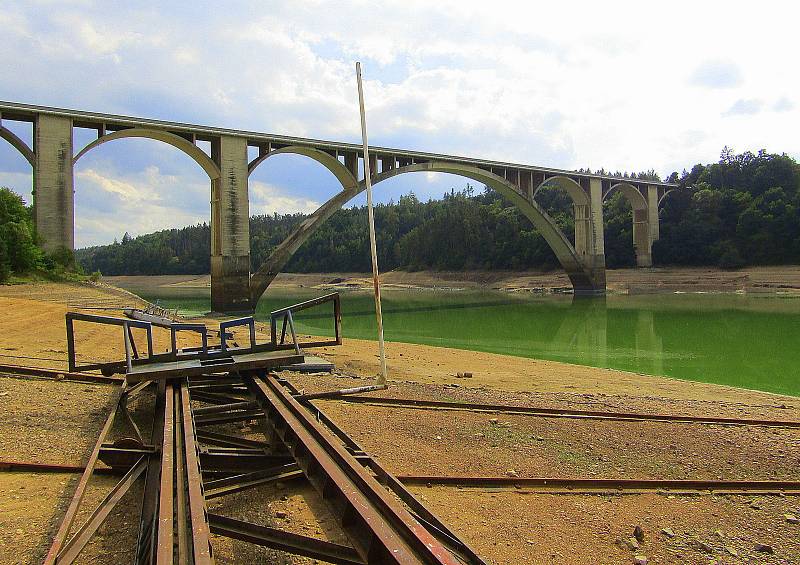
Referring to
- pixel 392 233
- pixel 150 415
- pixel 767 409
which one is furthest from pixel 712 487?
pixel 392 233

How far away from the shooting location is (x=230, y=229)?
27859 millimetres

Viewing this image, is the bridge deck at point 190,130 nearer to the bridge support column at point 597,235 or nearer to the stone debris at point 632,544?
the bridge support column at point 597,235

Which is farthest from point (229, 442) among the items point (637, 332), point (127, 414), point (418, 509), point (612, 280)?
point (612, 280)

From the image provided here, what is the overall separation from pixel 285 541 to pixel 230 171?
27234mm

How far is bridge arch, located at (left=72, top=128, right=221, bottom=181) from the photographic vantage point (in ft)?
85.0

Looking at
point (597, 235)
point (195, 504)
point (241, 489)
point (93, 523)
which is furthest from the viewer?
point (597, 235)

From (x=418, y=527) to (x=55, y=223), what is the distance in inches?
981

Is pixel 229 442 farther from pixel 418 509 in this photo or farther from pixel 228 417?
pixel 418 509

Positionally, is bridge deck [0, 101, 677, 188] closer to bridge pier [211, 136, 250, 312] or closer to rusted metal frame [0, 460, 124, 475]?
bridge pier [211, 136, 250, 312]

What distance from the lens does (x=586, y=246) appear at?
158 feet

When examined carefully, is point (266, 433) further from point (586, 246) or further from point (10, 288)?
point (586, 246)

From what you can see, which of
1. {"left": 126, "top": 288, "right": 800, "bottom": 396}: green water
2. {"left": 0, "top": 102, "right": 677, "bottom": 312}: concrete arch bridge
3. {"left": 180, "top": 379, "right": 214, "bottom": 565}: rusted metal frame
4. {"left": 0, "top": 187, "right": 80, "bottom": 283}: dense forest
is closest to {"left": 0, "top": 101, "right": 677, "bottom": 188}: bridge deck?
{"left": 0, "top": 102, "right": 677, "bottom": 312}: concrete arch bridge

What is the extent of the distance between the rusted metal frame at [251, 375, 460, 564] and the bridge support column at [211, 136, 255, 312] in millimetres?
24234

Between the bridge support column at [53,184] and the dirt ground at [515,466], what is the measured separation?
15.5 meters
